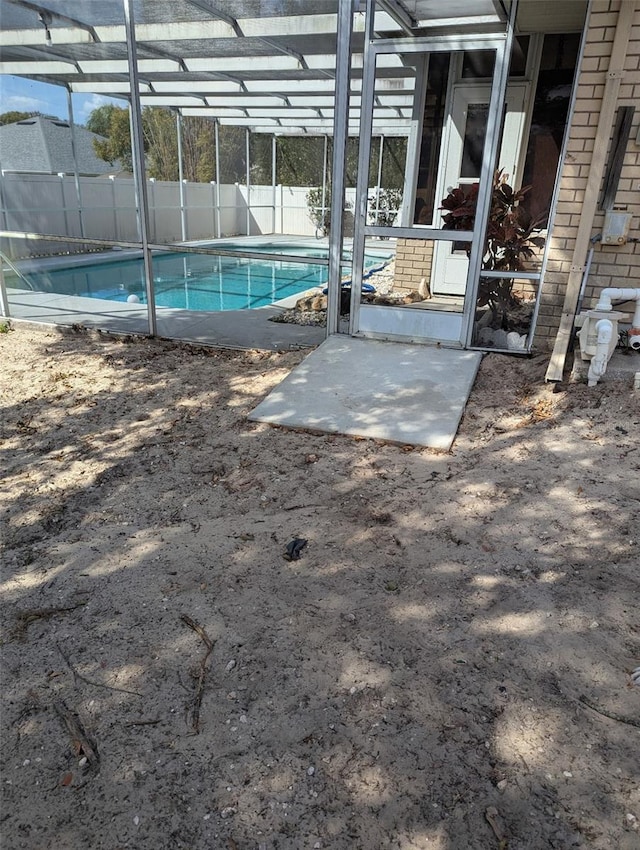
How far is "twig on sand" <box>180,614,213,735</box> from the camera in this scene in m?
1.73

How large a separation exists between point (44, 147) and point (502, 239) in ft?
18.8

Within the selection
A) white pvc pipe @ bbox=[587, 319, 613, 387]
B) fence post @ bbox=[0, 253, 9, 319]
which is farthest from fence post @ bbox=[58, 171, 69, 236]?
white pvc pipe @ bbox=[587, 319, 613, 387]

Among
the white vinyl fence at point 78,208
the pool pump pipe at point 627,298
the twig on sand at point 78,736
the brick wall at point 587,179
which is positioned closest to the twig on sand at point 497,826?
the twig on sand at point 78,736

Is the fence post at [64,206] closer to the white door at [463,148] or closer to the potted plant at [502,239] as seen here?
the white door at [463,148]

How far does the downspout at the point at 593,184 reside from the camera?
393 cm

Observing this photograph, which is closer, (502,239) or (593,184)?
(593,184)

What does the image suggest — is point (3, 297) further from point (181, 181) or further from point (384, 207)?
point (181, 181)

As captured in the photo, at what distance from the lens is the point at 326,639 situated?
2.02m

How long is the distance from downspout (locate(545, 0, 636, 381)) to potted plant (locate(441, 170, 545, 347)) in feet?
1.74

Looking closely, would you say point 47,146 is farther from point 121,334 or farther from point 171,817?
Result: point 171,817

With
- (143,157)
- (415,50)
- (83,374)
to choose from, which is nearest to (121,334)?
(83,374)

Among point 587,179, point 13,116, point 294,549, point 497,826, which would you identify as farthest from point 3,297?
point 497,826

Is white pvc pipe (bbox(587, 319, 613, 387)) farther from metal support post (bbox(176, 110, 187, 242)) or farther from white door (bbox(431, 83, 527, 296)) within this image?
metal support post (bbox(176, 110, 187, 242))

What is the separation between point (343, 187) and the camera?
4980 millimetres
